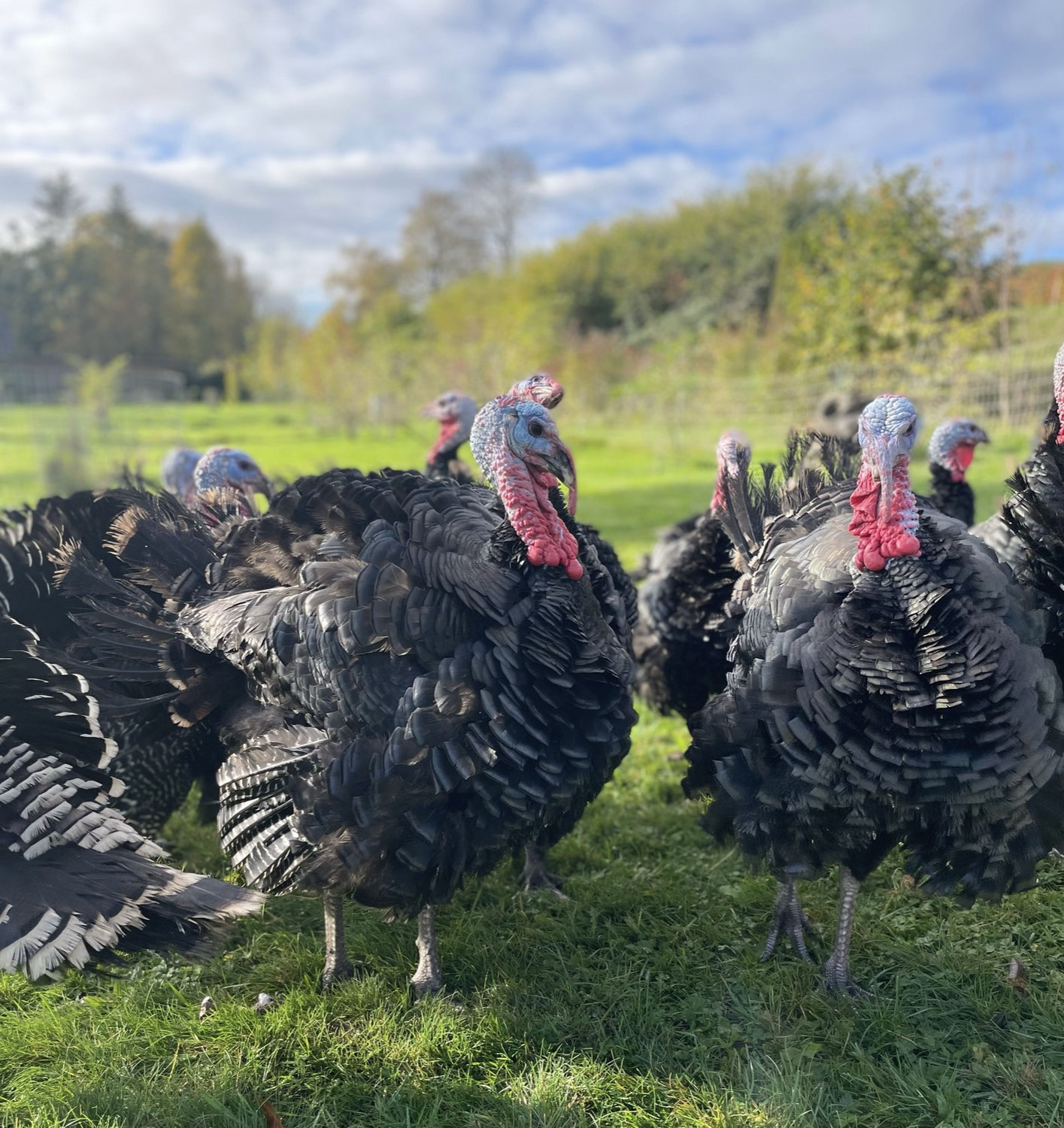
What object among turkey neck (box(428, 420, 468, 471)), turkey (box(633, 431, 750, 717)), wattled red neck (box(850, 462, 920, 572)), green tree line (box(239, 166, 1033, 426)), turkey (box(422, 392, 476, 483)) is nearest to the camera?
wattled red neck (box(850, 462, 920, 572))

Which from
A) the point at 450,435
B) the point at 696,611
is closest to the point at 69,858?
the point at 696,611

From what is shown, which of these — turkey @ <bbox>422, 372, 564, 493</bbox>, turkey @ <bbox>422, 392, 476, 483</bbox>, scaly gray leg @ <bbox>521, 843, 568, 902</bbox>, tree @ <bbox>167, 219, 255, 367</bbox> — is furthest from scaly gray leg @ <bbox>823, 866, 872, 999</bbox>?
tree @ <bbox>167, 219, 255, 367</bbox>

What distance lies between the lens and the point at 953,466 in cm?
479

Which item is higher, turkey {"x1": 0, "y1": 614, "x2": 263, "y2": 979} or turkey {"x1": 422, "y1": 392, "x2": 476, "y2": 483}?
turkey {"x1": 422, "y1": 392, "x2": 476, "y2": 483}

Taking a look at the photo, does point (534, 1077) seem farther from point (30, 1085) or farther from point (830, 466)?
point (830, 466)

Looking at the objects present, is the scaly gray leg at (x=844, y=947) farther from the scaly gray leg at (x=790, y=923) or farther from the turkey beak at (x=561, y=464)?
the turkey beak at (x=561, y=464)

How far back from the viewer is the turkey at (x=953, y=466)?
4.75m

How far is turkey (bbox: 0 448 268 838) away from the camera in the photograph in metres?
3.28

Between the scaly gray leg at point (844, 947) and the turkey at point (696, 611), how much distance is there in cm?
112

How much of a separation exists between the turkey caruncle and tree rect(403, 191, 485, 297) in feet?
133

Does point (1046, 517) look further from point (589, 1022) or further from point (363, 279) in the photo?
point (363, 279)

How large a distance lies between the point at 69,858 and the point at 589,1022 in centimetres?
173

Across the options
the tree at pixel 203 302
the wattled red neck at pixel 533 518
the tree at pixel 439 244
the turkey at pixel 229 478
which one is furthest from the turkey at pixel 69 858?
the tree at pixel 203 302

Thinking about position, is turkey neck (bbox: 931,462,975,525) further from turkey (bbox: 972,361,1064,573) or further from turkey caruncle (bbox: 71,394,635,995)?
turkey caruncle (bbox: 71,394,635,995)
